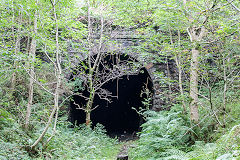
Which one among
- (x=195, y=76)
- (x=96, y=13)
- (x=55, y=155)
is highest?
(x=96, y=13)

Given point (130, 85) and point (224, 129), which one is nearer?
point (224, 129)

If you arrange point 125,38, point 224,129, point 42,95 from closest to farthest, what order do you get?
point 224,129, point 42,95, point 125,38

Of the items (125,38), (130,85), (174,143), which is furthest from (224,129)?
(130,85)

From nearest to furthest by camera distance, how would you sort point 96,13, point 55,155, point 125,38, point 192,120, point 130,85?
point 55,155 < point 192,120 < point 96,13 < point 125,38 < point 130,85

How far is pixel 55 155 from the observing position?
459cm

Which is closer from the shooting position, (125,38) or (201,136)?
(201,136)

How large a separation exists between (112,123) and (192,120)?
11.6 metres

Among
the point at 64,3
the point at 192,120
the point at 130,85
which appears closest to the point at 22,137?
the point at 64,3

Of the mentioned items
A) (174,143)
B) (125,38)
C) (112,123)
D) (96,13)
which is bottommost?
(112,123)

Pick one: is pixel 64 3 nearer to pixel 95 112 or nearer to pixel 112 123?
pixel 95 112

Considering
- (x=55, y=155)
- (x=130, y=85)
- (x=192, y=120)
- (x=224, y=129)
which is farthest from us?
(x=130, y=85)

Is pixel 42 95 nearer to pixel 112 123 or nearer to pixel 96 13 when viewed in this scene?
pixel 96 13

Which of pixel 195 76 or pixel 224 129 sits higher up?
pixel 195 76

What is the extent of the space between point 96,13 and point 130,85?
6967 mm
